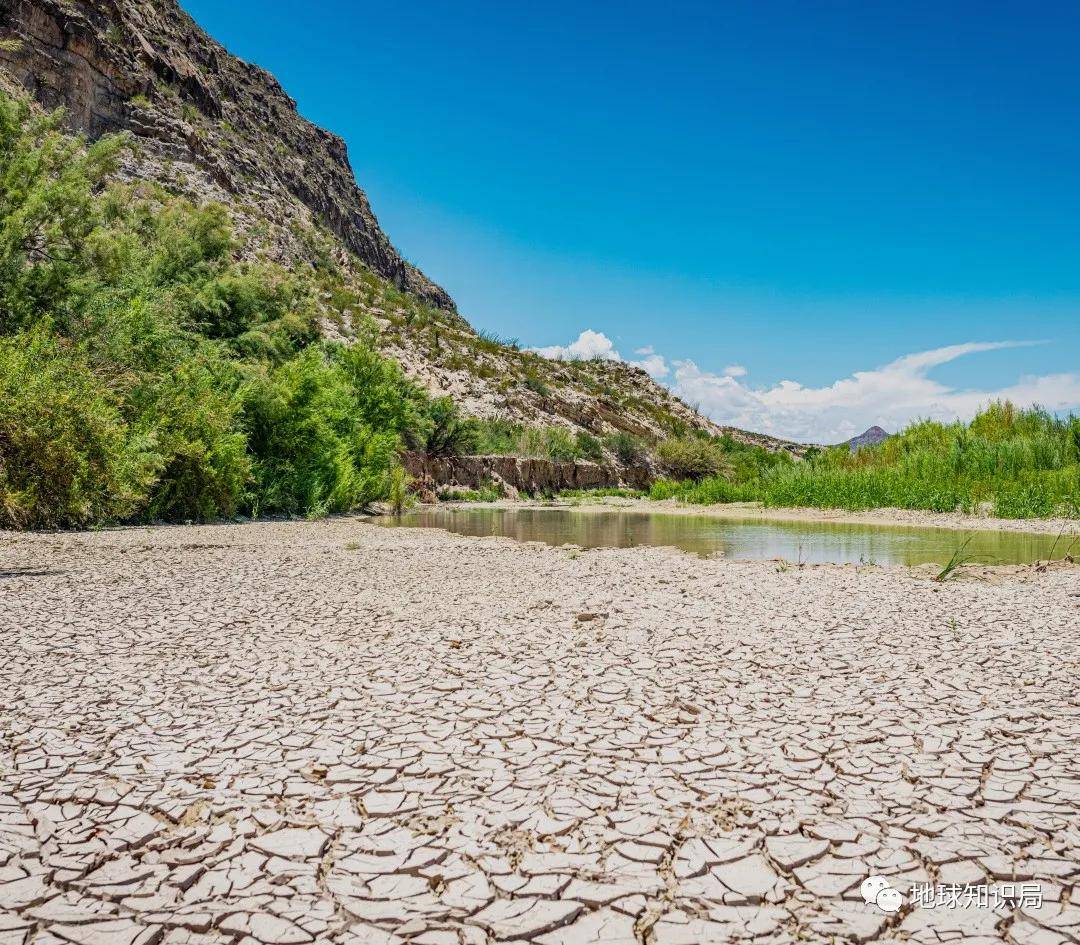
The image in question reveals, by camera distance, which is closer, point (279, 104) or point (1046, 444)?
point (1046, 444)

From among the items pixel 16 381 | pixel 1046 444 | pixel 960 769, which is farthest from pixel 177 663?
pixel 1046 444

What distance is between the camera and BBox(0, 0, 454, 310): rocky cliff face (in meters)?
40.0

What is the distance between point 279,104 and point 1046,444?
76.5m

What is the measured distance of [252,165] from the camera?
57.2 meters

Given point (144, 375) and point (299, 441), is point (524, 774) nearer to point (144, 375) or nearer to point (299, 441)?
point (144, 375)

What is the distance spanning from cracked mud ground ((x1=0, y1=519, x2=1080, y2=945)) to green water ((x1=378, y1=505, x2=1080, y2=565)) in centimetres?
894

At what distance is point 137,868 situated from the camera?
283cm

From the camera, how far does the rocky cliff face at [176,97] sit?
40041mm

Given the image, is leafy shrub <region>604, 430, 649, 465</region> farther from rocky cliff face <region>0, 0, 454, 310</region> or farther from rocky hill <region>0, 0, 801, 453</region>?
rocky cliff face <region>0, 0, 454, 310</region>

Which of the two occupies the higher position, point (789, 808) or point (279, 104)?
point (279, 104)

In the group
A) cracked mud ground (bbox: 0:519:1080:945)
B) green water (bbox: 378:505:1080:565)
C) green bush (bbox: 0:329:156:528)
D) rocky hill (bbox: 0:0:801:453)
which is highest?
rocky hill (bbox: 0:0:801:453)

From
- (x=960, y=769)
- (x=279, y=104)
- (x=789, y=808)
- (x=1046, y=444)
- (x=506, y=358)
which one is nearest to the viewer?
(x=789, y=808)

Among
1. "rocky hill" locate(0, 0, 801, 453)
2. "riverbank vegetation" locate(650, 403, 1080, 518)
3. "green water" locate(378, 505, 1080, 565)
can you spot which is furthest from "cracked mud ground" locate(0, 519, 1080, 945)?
"rocky hill" locate(0, 0, 801, 453)

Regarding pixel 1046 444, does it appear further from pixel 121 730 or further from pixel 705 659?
pixel 121 730
